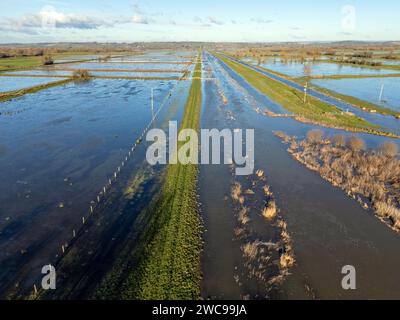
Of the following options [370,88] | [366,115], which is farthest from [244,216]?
[370,88]

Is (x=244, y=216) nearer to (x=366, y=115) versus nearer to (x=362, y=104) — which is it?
(x=366, y=115)

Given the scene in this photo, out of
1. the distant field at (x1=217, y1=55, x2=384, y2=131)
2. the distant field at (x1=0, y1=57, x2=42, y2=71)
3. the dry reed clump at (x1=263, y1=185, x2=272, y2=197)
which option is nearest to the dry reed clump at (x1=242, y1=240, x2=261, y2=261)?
the dry reed clump at (x1=263, y1=185, x2=272, y2=197)

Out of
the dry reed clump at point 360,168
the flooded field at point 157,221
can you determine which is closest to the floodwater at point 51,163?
the flooded field at point 157,221

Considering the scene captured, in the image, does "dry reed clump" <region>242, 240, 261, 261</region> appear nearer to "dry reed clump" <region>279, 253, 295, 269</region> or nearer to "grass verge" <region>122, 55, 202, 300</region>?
"dry reed clump" <region>279, 253, 295, 269</region>

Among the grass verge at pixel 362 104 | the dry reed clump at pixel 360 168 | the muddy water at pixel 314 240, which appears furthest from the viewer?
the grass verge at pixel 362 104

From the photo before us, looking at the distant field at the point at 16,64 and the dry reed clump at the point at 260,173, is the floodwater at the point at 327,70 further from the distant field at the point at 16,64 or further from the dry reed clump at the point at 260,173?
the distant field at the point at 16,64
